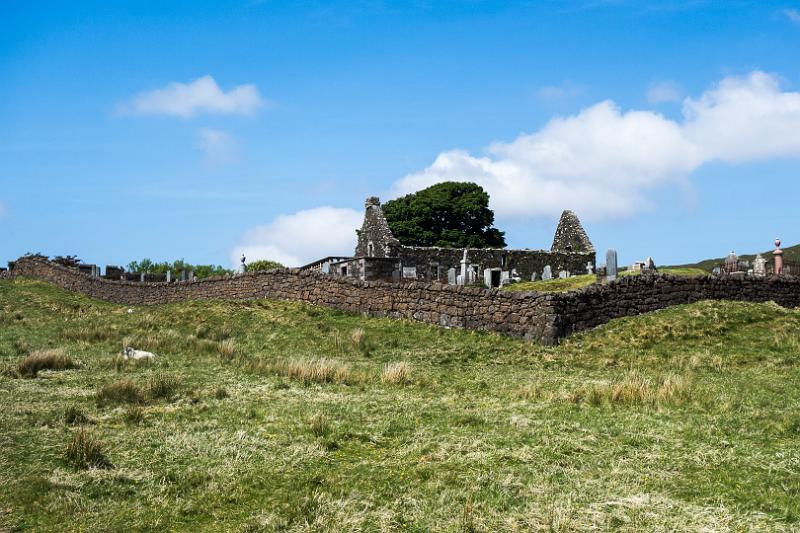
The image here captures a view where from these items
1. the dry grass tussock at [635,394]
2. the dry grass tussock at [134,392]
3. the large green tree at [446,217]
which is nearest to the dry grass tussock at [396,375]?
the dry grass tussock at [635,394]

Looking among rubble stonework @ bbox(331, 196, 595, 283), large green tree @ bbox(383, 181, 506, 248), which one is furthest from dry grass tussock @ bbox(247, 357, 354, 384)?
large green tree @ bbox(383, 181, 506, 248)

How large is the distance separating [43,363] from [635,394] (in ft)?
41.6

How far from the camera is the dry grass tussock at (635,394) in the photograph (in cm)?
1299

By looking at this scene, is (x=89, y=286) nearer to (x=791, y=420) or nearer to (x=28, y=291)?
(x=28, y=291)

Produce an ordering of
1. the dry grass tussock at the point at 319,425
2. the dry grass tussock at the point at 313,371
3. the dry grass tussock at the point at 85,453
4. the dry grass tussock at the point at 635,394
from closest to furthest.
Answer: the dry grass tussock at the point at 85,453 < the dry grass tussock at the point at 319,425 < the dry grass tussock at the point at 635,394 < the dry grass tussock at the point at 313,371

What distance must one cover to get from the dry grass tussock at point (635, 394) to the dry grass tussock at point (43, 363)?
37.1 feet

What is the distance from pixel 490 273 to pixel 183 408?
27119mm

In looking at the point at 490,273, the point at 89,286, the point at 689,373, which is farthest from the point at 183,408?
the point at 89,286

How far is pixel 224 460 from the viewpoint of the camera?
969 centimetres

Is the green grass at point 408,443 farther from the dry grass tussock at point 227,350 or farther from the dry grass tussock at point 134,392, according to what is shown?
the dry grass tussock at point 227,350

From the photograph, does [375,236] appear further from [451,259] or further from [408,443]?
[408,443]

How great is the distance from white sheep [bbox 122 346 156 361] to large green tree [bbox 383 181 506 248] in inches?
2058

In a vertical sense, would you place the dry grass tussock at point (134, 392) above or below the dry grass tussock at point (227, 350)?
below

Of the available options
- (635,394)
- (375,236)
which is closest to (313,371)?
(635,394)
